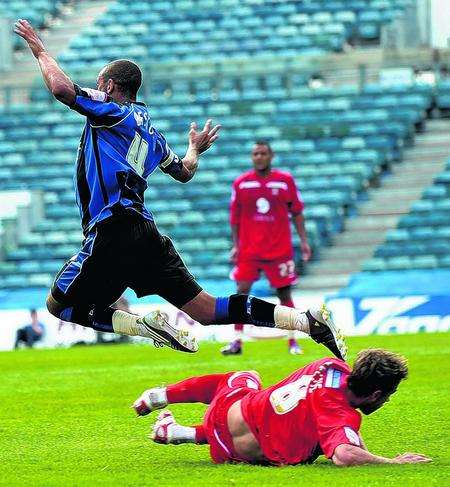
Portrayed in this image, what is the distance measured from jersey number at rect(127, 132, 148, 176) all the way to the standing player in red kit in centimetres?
684

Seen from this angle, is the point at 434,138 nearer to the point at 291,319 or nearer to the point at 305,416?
the point at 291,319

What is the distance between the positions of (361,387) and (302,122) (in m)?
21.8

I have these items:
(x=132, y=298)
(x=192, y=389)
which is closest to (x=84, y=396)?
(x=192, y=389)

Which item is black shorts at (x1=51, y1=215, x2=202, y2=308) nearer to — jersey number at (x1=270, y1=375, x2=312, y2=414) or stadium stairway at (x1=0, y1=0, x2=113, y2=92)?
jersey number at (x1=270, y1=375, x2=312, y2=414)

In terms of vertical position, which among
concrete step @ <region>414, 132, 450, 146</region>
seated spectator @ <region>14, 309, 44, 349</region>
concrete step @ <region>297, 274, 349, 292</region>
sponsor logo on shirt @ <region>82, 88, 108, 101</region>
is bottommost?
seated spectator @ <region>14, 309, 44, 349</region>

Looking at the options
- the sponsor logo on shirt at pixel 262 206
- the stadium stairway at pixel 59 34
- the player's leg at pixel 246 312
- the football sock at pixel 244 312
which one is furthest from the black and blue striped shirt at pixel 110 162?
the stadium stairway at pixel 59 34

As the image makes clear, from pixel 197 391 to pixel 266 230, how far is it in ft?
26.6

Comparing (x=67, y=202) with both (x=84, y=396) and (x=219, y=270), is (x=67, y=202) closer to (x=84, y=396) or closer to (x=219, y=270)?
(x=219, y=270)

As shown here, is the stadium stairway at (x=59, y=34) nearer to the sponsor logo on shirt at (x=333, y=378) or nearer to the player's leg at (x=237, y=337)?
the player's leg at (x=237, y=337)

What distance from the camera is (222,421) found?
735 centimetres

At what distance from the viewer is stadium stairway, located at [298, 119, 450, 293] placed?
962 inches

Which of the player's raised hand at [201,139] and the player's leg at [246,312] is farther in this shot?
the player's raised hand at [201,139]

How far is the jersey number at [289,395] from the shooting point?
23.1 ft

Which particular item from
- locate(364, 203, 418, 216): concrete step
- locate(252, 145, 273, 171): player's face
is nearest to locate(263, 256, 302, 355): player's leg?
locate(252, 145, 273, 171): player's face
